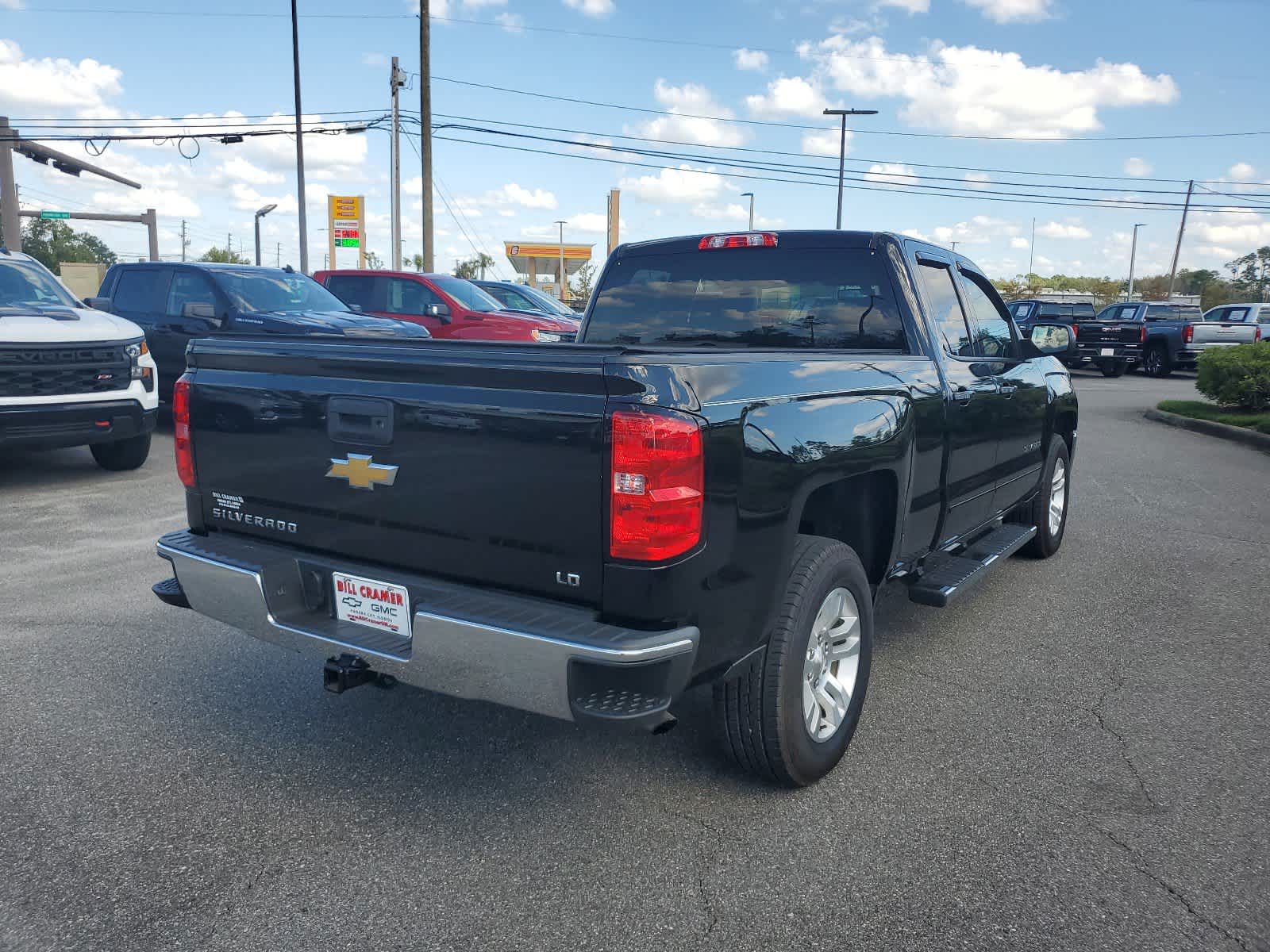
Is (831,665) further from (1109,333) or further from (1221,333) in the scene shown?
(1221,333)

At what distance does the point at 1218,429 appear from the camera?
1320 cm

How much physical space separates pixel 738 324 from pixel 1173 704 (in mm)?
2420

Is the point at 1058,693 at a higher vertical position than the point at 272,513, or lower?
lower

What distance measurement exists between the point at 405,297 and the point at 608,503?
12.9 m

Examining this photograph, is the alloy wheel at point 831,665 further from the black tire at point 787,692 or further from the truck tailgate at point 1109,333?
the truck tailgate at point 1109,333

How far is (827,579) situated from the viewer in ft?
10.3

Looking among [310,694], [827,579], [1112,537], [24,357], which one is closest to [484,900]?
[827,579]

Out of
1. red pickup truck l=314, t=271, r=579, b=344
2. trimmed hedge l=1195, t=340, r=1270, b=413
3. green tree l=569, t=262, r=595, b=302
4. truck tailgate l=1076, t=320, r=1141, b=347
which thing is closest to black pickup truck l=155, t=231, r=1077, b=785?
red pickup truck l=314, t=271, r=579, b=344

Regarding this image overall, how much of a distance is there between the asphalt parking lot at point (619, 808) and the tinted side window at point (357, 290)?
10.3 m

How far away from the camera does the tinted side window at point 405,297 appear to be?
1455cm

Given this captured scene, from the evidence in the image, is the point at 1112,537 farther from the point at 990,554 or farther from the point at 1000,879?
the point at 1000,879

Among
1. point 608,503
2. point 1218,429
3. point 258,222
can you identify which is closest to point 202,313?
point 608,503

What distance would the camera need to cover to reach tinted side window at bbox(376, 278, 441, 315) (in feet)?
47.8

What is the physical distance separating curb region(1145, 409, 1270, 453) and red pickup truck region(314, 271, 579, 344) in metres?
9.04
